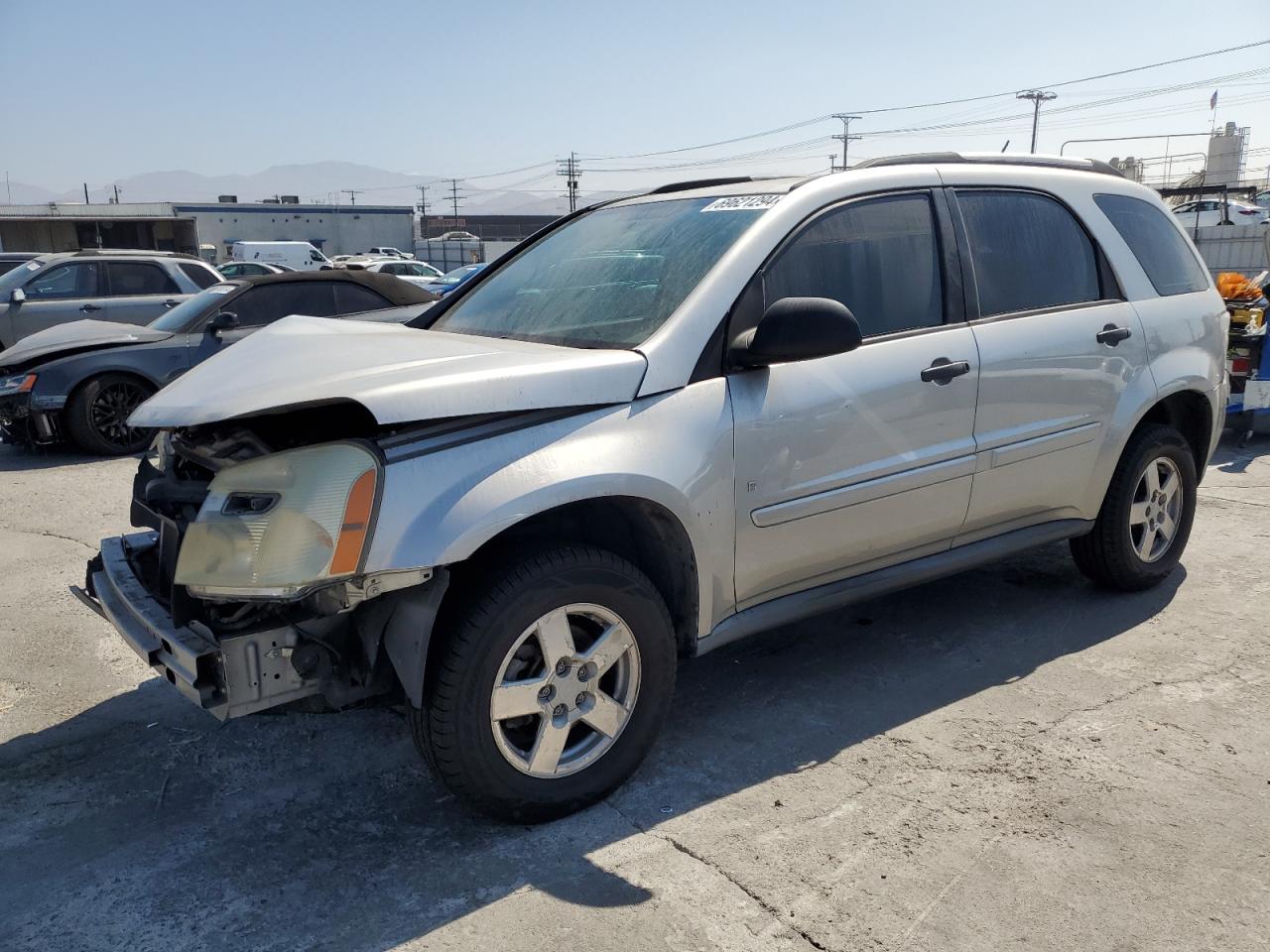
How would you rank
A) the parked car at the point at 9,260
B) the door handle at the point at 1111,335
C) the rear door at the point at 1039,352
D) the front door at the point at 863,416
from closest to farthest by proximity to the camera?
the front door at the point at 863,416 → the rear door at the point at 1039,352 → the door handle at the point at 1111,335 → the parked car at the point at 9,260

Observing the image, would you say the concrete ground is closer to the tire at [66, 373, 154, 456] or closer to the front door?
the front door

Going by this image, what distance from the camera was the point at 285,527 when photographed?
259 centimetres

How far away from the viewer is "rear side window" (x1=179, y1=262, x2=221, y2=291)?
39.6 ft

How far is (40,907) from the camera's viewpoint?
267 cm

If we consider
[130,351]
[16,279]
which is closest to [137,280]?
[16,279]

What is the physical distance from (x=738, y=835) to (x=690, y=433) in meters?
1.20

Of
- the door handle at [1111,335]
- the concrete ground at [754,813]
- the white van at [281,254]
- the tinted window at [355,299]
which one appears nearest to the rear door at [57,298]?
the tinted window at [355,299]

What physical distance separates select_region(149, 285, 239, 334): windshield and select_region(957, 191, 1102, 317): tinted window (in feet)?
24.1

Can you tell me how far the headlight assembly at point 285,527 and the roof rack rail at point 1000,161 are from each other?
2292 millimetres

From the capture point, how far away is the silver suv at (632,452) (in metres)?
2.68

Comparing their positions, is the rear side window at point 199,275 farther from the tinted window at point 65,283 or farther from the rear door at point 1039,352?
the rear door at point 1039,352

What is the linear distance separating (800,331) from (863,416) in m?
0.52

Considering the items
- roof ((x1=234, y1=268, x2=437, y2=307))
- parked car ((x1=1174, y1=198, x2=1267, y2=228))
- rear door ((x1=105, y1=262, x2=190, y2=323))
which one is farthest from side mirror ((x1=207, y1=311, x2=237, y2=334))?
parked car ((x1=1174, y1=198, x2=1267, y2=228))

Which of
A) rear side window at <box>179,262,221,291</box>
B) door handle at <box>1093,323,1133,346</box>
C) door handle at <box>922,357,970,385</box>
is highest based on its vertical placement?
rear side window at <box>179,262,221,291</box>
